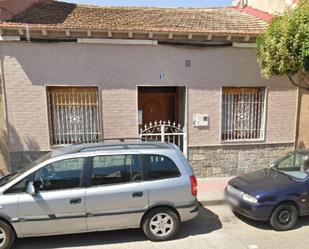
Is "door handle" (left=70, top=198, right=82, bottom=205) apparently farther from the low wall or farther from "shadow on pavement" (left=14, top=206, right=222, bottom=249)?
the low wall

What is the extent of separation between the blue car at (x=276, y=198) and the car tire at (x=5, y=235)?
376 cm

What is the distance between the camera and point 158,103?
366 inches

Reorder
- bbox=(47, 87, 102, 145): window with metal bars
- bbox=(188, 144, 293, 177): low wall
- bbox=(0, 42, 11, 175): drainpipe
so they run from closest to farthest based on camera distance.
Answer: bbox=(0, 42, 11, 175): drainpipe < bbox=(47, 87, 102, 145): window with metal bars < bbox=(188, 144, 293, 177): low wall

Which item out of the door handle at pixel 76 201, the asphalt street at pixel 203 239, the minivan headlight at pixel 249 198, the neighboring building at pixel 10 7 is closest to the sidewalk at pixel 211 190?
the asphalt street at pixel 203 239

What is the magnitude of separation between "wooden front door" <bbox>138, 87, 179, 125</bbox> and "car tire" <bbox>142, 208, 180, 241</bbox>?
4503 mm

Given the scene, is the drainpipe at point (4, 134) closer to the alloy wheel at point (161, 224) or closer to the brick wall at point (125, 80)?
the brick wall at point (125, 80)

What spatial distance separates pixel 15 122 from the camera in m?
7.38

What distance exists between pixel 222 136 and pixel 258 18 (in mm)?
4301

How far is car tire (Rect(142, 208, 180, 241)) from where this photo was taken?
475 cm

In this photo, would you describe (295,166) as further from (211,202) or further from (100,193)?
(100,193)

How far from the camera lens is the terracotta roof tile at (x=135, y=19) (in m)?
7.43

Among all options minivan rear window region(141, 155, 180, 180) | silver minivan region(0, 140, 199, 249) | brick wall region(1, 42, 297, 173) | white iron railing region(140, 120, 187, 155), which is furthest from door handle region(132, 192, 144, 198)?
brick wall region(1, 42, 297, 173)

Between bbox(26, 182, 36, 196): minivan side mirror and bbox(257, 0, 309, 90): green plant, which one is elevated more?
bbox(257, 0, 309, 90): green plant

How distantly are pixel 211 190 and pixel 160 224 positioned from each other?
8.84 feet
